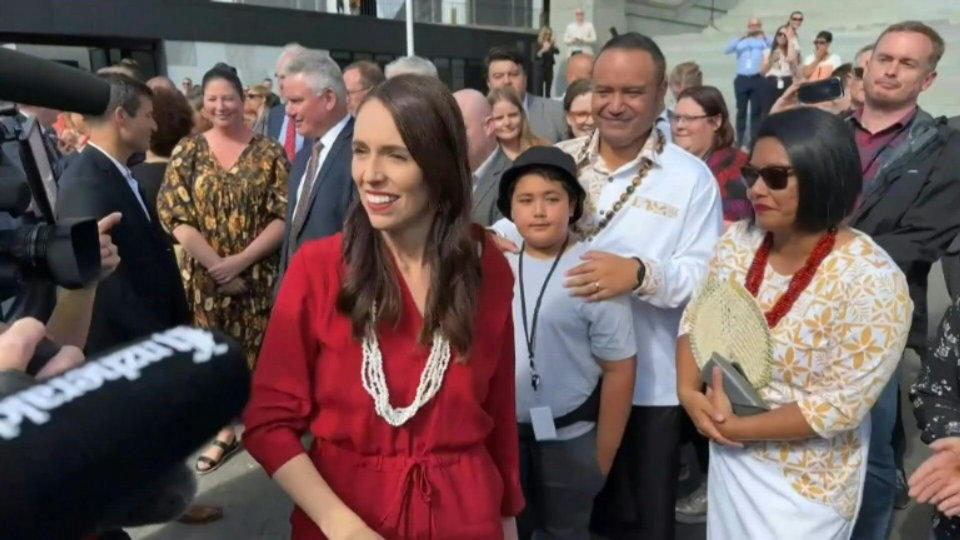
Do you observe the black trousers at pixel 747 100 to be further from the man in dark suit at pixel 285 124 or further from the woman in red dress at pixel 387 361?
the woman in red dress at pixel 387 361

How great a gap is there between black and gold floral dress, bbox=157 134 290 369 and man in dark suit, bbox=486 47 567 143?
2.16 metres

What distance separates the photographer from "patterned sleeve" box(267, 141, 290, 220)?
162 inches

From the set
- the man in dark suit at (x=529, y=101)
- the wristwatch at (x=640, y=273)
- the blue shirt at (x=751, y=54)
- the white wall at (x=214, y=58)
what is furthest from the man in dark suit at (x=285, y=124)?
the white wall at (x=214, y=58)

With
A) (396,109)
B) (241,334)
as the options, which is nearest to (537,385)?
(396,109)

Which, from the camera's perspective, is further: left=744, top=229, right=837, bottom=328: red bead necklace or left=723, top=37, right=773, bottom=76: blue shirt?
left=723, top=37, right=773, bottom=76: blue shirt

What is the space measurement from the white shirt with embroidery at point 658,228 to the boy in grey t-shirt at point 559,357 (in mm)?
150

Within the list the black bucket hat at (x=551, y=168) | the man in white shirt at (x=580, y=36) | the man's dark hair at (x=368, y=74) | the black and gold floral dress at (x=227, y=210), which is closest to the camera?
the black bucket hat at (x=551, y=168)

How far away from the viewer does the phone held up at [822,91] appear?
328 cm

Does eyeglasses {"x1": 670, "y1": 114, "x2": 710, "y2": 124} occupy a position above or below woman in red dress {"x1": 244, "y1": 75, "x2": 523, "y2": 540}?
above

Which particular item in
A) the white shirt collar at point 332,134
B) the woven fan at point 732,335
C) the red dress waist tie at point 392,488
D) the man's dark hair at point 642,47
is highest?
the man's dark hair at point 642,47

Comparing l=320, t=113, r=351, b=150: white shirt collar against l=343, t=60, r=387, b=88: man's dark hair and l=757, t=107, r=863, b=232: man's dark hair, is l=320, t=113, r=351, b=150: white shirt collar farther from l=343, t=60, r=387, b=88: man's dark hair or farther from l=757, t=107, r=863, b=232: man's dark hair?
l=757, t=107, r=863, b=232: man's dark hair

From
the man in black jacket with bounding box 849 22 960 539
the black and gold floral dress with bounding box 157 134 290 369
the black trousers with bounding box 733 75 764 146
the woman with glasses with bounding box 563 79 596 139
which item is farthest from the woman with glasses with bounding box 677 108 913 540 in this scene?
the black trousers with bounding box 733 75 764 146

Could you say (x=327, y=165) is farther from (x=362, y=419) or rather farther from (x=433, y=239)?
(x=362, y=419)

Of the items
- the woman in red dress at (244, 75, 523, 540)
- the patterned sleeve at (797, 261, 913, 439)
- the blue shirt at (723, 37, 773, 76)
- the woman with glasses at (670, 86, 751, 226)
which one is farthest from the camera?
the blue shirt at (723, 37, 773, 76)
